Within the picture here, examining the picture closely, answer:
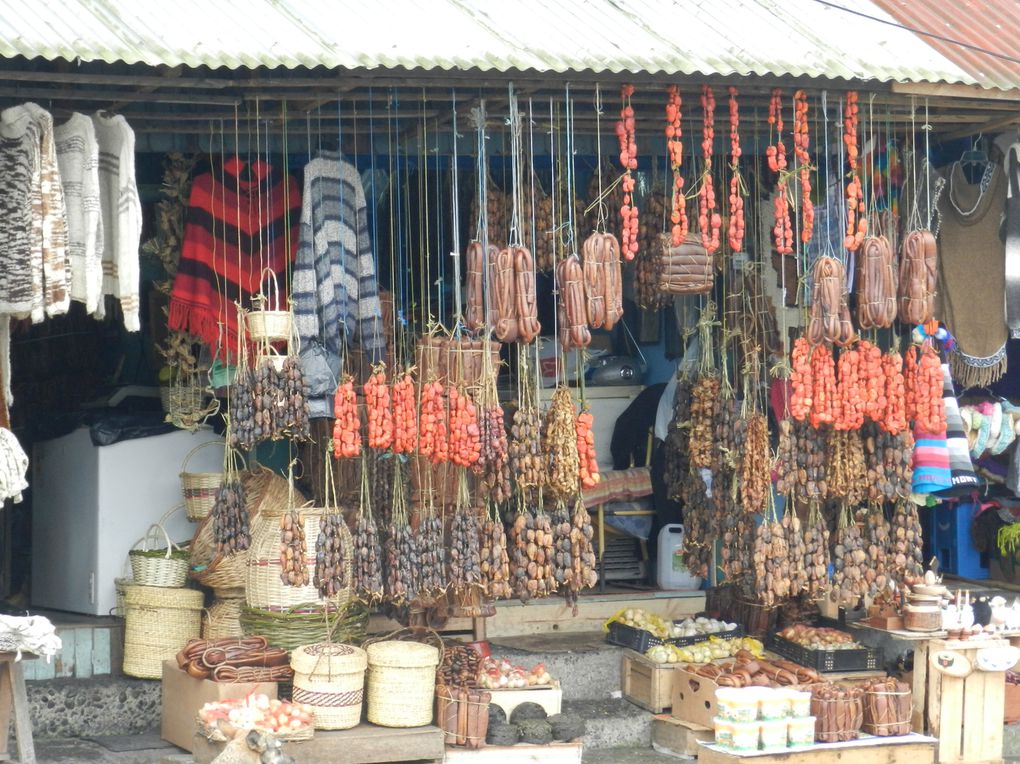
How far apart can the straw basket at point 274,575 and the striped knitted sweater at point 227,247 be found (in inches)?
36.6

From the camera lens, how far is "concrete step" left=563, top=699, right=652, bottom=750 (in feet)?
29.0

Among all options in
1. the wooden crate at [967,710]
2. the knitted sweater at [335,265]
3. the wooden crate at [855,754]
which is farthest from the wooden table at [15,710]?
the wooden crate at [967,710]

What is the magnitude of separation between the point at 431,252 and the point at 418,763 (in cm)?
317

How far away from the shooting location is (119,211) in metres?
7.44

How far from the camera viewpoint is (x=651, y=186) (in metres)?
9.47

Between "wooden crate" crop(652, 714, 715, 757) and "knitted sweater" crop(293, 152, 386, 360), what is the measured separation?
8.25 feet

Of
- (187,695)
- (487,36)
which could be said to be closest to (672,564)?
(187,695)

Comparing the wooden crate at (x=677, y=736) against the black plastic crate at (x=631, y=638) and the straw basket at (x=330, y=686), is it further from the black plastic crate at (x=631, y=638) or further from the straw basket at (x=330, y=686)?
the straw basket at (x=330, y=686)

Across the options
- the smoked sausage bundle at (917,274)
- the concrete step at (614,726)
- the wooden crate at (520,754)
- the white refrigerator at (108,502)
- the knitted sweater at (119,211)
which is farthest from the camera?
the white refrigerator at (108,502)

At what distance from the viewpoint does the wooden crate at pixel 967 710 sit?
28.7 ft

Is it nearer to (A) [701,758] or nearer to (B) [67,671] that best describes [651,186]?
(A) [701,758]

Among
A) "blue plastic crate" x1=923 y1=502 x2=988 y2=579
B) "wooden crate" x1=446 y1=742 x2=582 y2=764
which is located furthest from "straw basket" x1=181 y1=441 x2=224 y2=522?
"blue plastic crate" x1=923 y1=502 x2=988 y2=579

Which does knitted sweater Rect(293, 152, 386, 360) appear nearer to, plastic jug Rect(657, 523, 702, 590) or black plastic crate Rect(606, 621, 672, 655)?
black plastic crate Rect(606, 621, 672, 655)

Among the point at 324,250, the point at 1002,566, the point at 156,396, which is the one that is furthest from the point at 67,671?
the point at 1002,566
